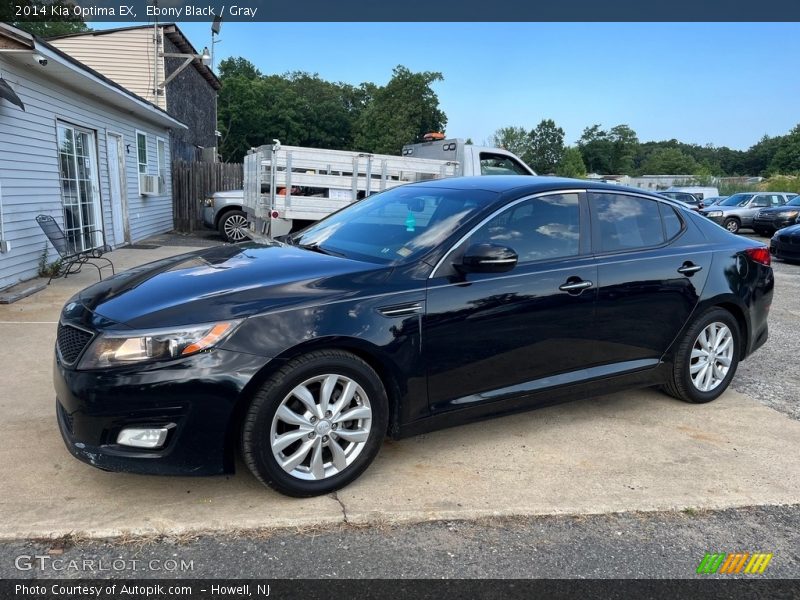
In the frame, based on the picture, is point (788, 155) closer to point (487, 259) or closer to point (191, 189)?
point (191, 189)

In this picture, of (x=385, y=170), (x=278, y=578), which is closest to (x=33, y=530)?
(x=278, y=578)

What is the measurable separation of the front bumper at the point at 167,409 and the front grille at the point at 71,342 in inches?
4.4

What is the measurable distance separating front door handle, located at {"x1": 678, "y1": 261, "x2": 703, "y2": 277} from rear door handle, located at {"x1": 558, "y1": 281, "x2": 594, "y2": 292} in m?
0.87

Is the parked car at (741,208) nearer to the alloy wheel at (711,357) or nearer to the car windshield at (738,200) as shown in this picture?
the car windshield at (738,200)

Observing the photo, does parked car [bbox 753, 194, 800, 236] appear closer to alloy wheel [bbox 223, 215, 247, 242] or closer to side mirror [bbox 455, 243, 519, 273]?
alloy wheel [bbox 223, 215, 247, 242]

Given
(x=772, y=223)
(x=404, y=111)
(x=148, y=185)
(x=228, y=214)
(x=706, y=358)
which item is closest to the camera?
(x=706, y=358)

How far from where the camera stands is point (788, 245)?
13.8m

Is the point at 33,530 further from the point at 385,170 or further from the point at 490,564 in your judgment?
the point at 385,170

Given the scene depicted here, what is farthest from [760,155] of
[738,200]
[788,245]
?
[788,245]

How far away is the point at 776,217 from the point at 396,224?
19.6 metres

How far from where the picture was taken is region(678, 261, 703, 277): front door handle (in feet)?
13.8

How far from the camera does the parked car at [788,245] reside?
536 inches

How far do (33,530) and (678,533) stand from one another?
2983 millimetres

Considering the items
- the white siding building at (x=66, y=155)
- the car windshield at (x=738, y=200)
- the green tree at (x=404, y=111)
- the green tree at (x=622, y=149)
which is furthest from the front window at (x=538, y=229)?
the green tree at (x=622, y=149)
